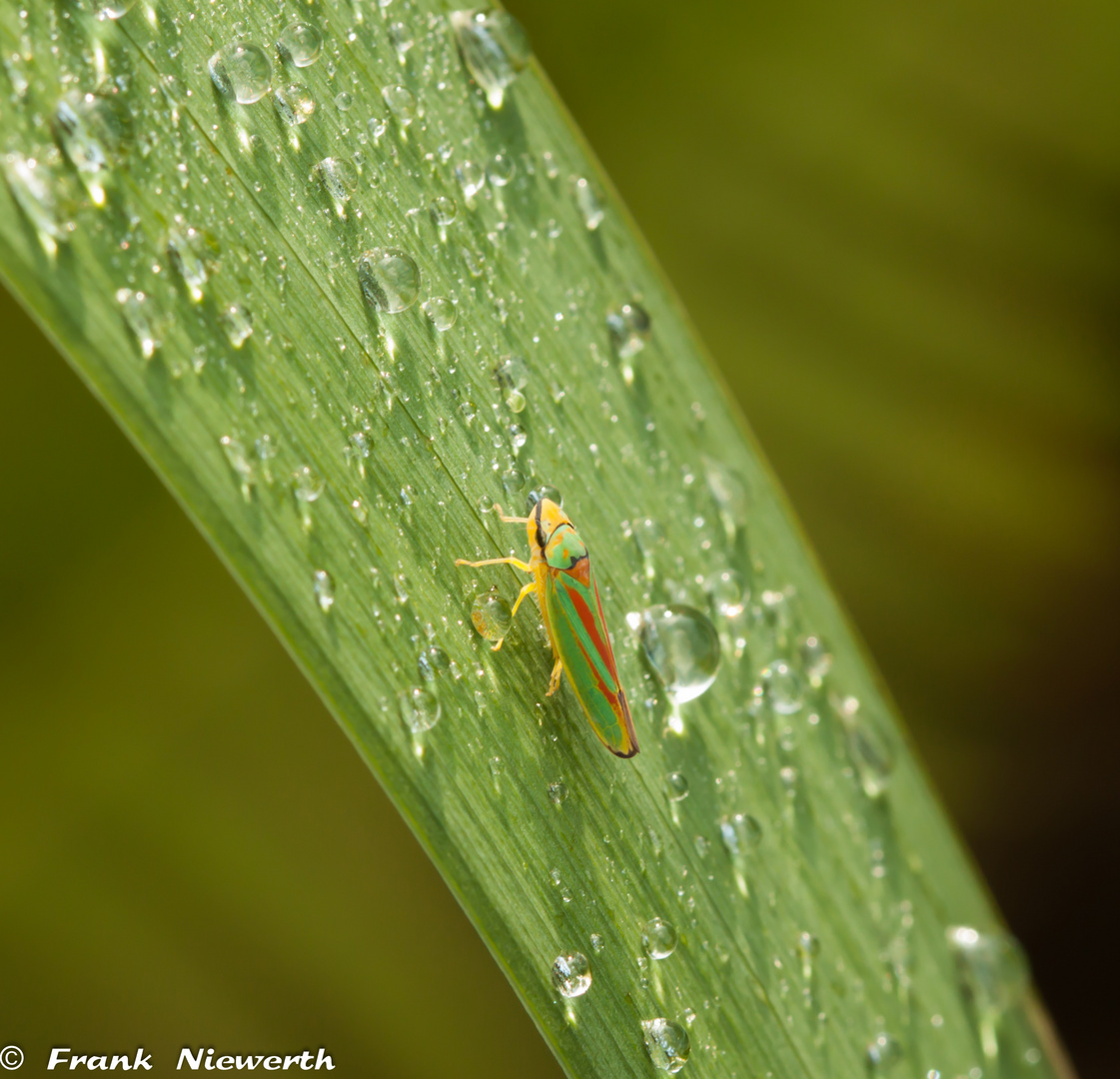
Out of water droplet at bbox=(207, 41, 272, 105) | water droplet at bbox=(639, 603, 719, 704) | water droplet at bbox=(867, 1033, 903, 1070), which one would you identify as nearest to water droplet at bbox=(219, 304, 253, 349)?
water droplet at bbox=(207, 41, 272, 105)

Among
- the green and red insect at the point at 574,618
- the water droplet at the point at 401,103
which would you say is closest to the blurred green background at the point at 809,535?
the water droplet at the point at 401,103

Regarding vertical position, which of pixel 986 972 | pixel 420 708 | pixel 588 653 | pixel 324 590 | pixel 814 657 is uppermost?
pixel 324 590

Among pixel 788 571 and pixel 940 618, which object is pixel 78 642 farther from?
pixel 940 618

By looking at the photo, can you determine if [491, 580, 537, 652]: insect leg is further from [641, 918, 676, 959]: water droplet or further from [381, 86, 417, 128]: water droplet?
[381, 86, 417, 128]: water droplet

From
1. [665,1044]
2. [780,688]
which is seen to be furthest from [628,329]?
[665,1044]

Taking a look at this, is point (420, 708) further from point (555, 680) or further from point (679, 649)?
point (679, 649)

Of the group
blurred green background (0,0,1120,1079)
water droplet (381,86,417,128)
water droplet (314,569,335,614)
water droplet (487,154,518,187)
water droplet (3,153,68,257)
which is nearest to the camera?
water droplet (3,153,68,257)
